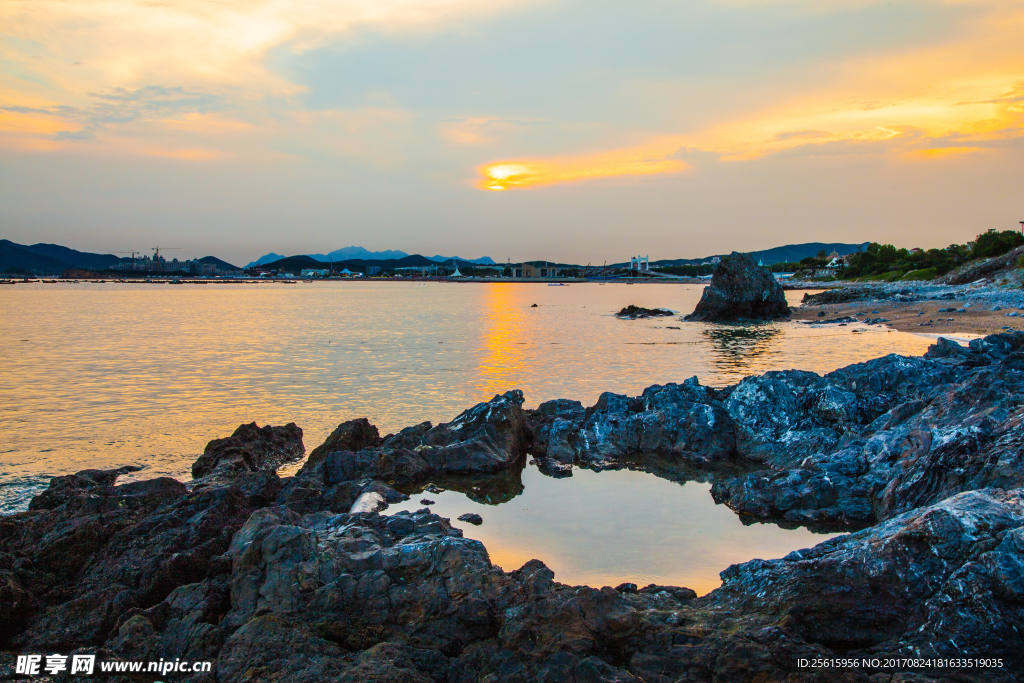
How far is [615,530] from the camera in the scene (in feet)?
20.4

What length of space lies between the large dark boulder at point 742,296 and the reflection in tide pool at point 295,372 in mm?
5388

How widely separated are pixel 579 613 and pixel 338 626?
4.82 ft

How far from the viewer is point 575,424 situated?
943 centimetres

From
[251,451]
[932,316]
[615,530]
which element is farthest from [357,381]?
[932,316]

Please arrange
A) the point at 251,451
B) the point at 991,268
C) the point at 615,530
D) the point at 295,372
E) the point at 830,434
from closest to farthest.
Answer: the point at 615,530 < the point at 830,434 < the point at 251,451 < the point at 295,372 < the point at 991,268

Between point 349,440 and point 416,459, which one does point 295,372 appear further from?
point 416,459

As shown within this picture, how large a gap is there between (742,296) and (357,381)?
3094cm

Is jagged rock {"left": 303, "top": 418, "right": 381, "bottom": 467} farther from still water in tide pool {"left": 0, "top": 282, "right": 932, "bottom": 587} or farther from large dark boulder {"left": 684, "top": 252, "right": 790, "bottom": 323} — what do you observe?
large dark boulder {"left": 684, "top": 252, "right": 790, "bottom": 323}

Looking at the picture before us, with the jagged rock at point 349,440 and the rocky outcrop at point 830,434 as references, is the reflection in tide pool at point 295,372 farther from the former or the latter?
the rocky outcrop at point 830,434

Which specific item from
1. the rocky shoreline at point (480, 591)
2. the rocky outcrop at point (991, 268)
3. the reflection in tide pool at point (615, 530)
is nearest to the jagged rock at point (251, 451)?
the rocky shoreline at point (480, 591)

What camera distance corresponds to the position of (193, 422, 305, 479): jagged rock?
7781mm

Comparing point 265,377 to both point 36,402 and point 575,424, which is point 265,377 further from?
point 575,424

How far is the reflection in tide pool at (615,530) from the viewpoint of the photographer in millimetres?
5324

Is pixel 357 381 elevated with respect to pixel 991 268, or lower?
lower
